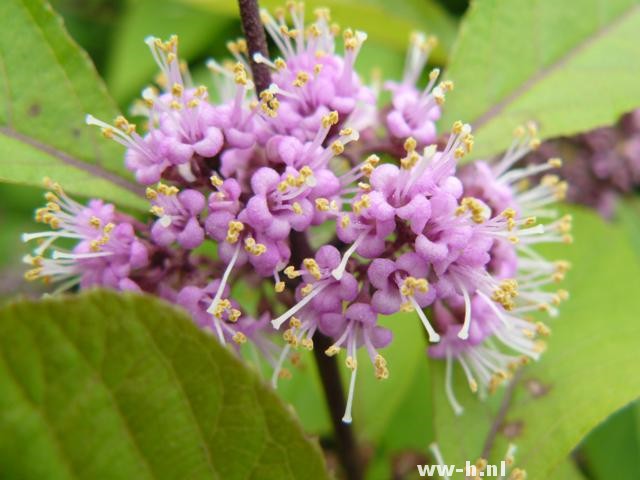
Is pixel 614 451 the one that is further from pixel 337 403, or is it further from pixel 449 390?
pixel 337 403

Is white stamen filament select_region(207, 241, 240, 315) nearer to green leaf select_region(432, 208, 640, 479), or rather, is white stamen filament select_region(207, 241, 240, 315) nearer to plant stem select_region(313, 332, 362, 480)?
plant stem select_region(313, 332, 362, 480)

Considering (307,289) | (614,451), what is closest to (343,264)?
(307,289)

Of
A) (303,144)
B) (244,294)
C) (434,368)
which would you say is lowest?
(244,294)

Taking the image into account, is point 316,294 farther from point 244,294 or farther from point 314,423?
point 314,423

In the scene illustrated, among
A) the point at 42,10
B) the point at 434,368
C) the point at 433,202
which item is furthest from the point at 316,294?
the point at 42,10

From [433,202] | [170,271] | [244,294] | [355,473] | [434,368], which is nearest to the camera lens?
[433,202]

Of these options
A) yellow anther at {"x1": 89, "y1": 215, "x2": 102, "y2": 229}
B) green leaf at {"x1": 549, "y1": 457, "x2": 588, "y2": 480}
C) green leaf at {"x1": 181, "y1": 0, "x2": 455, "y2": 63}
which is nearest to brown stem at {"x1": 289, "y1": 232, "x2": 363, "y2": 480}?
yellow anther at {"x1": 89, "y1": 215, "x2": 102, "y2": 229}

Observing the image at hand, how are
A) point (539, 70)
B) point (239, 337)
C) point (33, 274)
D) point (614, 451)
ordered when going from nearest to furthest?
point (239, 337), point (33, 274), point (539, 70), point (614, 451)
